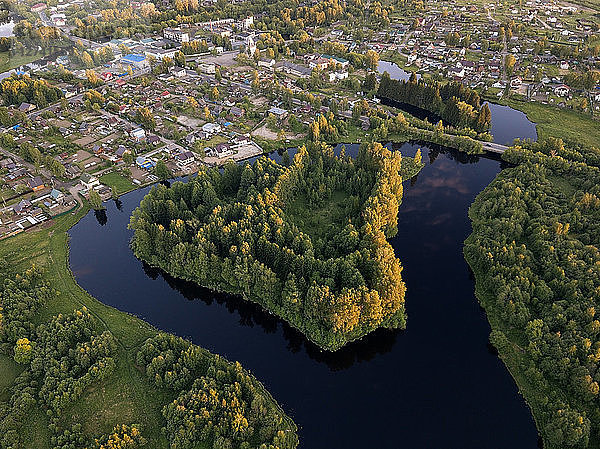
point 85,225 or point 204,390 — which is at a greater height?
point 204,390

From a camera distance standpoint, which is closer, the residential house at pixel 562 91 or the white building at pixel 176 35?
the residential house at pixel 562 91

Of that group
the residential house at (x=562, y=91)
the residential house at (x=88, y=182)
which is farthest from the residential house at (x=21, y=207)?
the residential house at (x=562, y=91)

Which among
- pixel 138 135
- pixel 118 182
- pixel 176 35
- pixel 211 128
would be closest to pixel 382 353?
pixel 118 182

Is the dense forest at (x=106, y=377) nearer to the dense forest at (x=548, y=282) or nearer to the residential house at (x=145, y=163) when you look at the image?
the dense forest at (x=548, y=282)

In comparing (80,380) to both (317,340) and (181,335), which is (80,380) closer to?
(181,335)

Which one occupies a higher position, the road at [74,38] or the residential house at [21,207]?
the road at [74,38]

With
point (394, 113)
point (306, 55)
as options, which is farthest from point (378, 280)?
point (306, 55)

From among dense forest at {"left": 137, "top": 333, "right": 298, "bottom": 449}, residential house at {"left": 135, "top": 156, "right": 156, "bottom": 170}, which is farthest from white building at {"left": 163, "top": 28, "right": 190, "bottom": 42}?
dense forest at {"left": 137, "top": 333, "right": 298, "bottom": 449}
